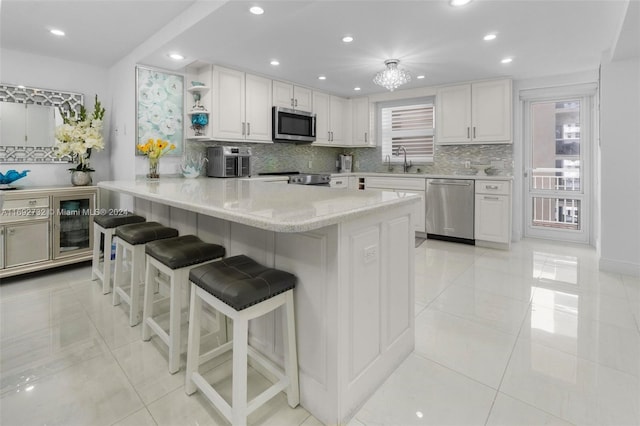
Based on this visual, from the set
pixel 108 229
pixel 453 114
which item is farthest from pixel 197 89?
pixel 453 114

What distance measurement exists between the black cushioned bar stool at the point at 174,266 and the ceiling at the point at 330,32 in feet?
5.33

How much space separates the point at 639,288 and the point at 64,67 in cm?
627

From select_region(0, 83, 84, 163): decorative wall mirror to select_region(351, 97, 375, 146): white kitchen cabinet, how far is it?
3.96 meters

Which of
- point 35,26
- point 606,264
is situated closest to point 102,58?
point 35,26

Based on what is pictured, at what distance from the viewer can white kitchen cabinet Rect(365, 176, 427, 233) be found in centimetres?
490

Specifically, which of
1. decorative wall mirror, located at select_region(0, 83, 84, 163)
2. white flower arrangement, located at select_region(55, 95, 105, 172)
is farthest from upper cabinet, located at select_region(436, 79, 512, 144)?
decorative wall mirror, located at select_region(0, 83, 84, 163)

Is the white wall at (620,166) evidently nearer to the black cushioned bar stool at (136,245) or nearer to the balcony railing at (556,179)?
the balcony railing at (556,179)

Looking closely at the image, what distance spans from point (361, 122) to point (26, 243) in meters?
4.76

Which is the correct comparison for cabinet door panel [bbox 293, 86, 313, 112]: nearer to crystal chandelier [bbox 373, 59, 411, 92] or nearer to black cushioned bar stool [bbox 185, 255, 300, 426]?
crystal chandelier [bbox 373, 59, 411, 92]

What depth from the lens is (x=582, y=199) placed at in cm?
463

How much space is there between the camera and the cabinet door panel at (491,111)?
14.5 feet

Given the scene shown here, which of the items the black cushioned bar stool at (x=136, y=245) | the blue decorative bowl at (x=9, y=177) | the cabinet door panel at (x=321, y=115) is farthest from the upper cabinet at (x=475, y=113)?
the blue decorative bowl at (x=9, y=177)

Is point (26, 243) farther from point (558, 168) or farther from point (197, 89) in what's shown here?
point (558, 168)

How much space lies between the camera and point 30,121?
3572 mm
